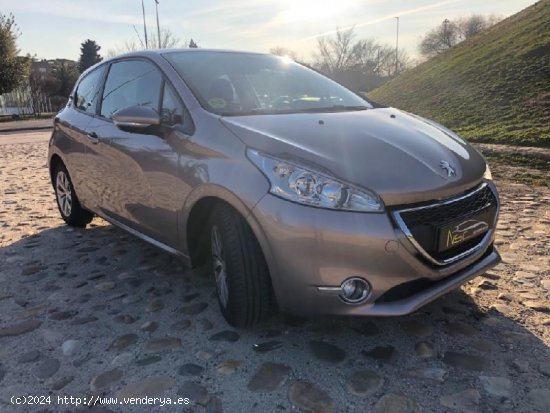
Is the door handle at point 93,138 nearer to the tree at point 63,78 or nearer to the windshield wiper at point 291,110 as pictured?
the windshield wiper at point 291,110

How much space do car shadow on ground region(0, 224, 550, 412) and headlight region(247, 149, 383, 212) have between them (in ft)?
2.68

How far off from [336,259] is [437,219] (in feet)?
1.80

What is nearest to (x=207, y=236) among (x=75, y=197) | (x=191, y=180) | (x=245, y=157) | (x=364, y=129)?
(x=191, y=180)

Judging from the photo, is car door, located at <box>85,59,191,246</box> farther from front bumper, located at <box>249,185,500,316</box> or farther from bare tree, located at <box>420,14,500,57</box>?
bare tree, located at <box>420,14,500,57</box>

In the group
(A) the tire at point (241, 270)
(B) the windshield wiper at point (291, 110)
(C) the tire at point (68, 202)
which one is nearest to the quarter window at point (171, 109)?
(B) the windshield wiper at point (291, 110)

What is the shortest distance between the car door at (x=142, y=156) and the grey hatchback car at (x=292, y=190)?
0.01 metres

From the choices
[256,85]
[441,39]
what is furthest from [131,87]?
[441,39]

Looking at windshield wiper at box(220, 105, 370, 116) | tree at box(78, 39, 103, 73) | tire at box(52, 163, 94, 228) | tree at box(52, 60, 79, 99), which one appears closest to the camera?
windshield wiper at box(220, 105, 370, 116)

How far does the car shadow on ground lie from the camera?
2252 mm

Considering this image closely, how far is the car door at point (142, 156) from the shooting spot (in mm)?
3031

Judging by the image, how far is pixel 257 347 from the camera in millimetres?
2639

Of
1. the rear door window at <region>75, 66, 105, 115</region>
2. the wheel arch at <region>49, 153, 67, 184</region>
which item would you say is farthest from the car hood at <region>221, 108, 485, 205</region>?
A: the wheel arch at <region>49, 153, 67, 184</region>

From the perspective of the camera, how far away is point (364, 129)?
9.23 ft

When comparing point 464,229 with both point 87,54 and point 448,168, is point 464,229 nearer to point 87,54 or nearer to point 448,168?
point 448,168
